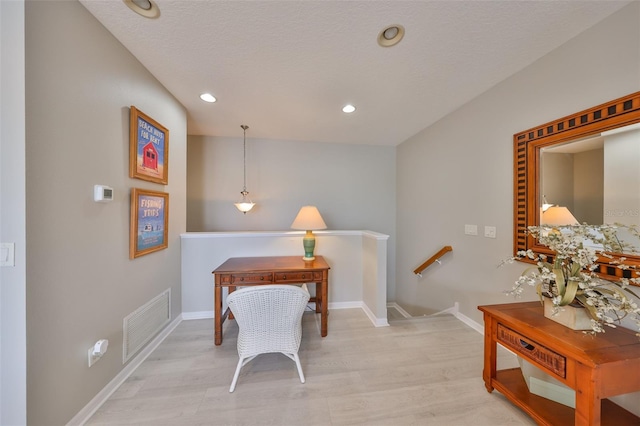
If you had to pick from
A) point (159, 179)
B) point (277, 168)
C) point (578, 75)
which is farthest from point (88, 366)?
point (578, 75)

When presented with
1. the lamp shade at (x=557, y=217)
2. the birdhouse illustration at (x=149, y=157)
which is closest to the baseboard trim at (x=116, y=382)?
the birdhouse illustration at (x=149, y=157)

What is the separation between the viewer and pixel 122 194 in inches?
67.3

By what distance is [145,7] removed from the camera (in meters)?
1.39

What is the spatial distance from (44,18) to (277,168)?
9.24ft

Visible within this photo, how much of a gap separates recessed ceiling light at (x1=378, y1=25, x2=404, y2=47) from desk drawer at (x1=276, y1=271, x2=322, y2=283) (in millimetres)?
2133

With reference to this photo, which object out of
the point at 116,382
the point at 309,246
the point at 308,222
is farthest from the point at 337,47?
the point at 116,382

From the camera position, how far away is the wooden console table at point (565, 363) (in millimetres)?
1023

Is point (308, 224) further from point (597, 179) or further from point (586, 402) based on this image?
point (597, 179)

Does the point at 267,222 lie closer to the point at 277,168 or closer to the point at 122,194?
the point at 277,168

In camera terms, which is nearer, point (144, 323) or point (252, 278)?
point (144, 323)

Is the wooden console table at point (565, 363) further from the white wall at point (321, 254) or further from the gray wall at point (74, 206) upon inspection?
the gray wall at point (74, 206)

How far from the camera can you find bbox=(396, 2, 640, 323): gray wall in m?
1.46


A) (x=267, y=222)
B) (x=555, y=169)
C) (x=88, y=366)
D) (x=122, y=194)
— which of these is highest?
(x=555, y=169)

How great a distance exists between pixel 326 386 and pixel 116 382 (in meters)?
1.57
